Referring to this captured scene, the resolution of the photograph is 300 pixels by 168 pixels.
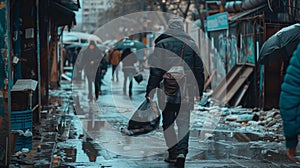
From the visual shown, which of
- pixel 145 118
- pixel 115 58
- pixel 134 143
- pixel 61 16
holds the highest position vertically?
pixel 61 16

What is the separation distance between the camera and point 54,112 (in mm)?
14547

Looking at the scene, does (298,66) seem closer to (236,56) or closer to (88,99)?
(236,56)

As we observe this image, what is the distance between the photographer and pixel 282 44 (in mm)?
11055

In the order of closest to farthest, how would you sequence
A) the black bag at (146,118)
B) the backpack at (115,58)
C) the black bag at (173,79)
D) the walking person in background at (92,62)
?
the black bag at (173,79)
the black bag at (146,118)
the walking person in background at (92,62)
the backpack at (115,58)

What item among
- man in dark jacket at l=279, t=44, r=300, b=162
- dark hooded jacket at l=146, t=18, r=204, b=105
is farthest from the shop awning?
man in dark jacket at l=279, t=44, r=300, b=162

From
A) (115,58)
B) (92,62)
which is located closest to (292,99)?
(92,62)

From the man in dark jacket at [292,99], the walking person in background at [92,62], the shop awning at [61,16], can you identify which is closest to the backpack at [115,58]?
the shop awning at [61,16]

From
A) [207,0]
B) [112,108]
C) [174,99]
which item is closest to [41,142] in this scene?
[174,99]

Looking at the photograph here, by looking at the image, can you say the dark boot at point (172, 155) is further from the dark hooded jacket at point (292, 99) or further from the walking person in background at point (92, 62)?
the walking person in background at point (92, 62)

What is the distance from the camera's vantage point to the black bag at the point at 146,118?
9695 mm

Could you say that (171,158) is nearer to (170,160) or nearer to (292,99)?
(170,160)

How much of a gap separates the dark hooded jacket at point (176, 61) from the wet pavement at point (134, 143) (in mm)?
1234

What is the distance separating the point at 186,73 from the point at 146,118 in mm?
1801

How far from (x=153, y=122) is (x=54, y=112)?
5.23 metres
